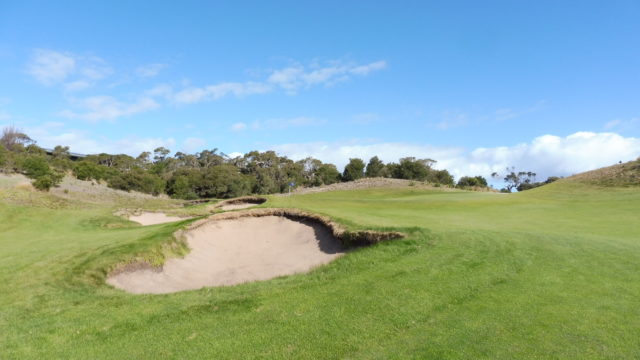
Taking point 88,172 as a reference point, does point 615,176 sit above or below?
below

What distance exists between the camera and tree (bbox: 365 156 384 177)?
98000 mm

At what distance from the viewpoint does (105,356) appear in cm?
638

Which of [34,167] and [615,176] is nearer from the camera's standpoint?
[615,176]

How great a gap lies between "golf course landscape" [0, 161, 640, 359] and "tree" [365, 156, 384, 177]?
84249 millimetres

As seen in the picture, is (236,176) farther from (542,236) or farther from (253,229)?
(542,236)

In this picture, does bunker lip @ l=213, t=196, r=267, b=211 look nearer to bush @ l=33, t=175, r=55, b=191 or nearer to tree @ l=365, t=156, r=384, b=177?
bush @ l=33, t=175, r=55, b=191

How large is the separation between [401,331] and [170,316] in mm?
4788

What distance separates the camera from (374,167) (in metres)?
98.4

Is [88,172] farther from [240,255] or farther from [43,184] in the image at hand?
[240,255]

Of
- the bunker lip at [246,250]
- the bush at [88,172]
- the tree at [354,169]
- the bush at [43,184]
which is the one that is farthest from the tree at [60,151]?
the bunker lip at [246,250]

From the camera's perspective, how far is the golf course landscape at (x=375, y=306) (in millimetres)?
5980

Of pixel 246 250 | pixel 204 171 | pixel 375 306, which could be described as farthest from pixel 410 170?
pixel 375 306

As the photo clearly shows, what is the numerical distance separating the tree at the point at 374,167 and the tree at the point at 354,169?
78.9 inches

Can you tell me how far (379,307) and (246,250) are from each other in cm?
1149
